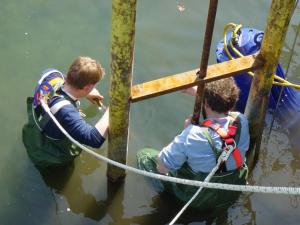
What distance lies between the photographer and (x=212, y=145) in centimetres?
369

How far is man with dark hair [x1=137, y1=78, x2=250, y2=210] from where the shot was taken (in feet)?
12.1

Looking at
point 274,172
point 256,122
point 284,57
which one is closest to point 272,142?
point 274,172

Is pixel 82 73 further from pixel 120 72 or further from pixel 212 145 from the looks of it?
pixel 212 145

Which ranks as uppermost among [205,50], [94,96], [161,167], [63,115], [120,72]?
[205,50]

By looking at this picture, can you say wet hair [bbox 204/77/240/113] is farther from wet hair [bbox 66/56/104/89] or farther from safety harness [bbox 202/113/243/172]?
wet hair [bbox 66/56/104/89]

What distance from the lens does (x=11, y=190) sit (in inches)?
177

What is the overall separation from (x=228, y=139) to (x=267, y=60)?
78 cm

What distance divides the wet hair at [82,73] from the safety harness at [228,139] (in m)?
1.03

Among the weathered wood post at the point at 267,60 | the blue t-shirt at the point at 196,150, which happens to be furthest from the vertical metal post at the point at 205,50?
the weathered wood post at the point at 267,60

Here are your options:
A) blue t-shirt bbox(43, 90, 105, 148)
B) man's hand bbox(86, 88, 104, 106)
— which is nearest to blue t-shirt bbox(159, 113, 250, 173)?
blue t-shirt bbox(43, 90, 105, 148)

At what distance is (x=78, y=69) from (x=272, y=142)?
2421mm

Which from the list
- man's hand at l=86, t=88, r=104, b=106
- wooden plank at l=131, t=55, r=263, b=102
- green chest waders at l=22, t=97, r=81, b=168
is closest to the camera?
wooden plank at l=131, t=55, r=263, b=102

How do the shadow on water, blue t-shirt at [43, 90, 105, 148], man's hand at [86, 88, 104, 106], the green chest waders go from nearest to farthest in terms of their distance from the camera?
blue t-shirt at [43, 90, 105, 148] → the green chest waders → the shadow on water → man's hand at [86, 88, 104, 106]

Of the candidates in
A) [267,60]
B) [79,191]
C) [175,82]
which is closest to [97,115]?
[79,191]
